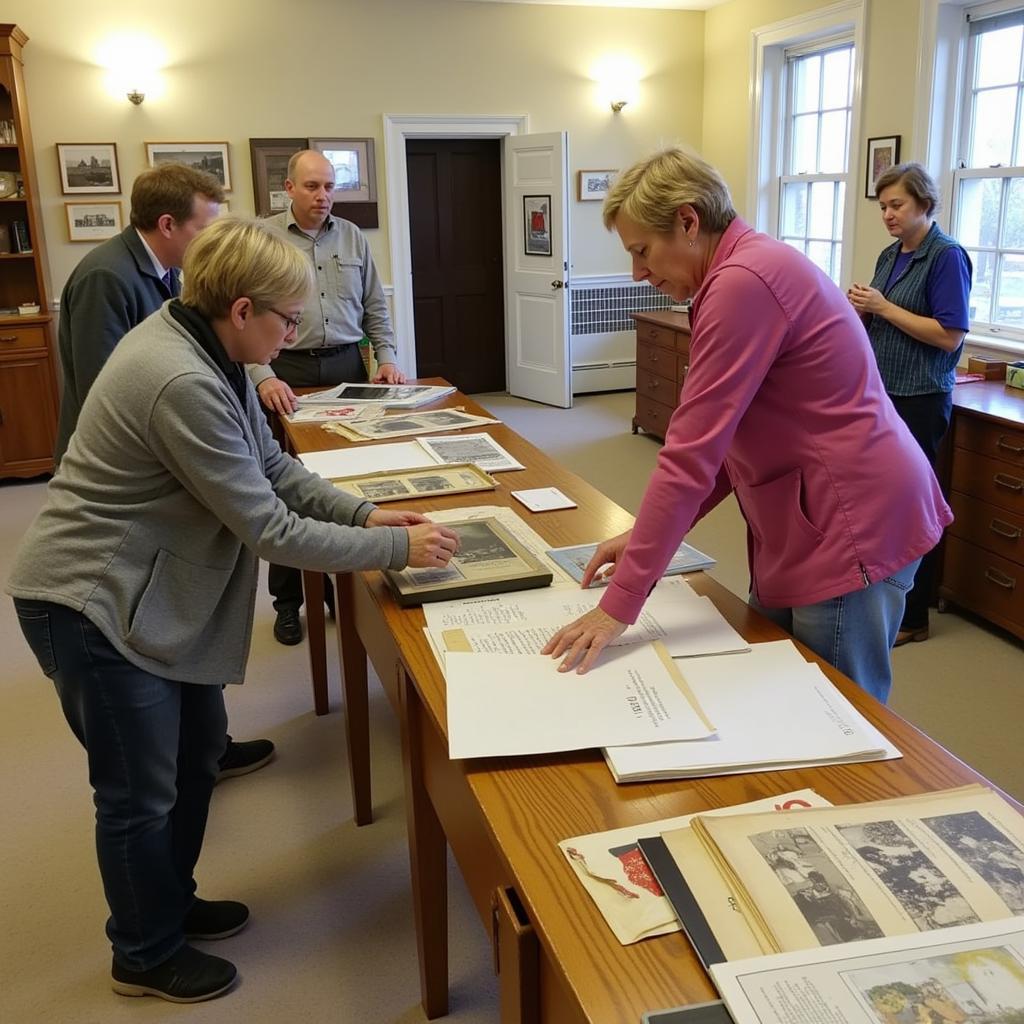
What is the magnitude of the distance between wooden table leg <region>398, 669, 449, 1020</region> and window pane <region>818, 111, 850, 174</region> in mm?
5363

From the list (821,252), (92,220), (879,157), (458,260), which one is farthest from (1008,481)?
(92,220)

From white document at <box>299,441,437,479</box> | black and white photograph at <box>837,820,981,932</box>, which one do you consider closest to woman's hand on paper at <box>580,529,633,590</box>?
black and white photograph at <box>837,820,981,932</box>

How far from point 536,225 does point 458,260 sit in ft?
2.51

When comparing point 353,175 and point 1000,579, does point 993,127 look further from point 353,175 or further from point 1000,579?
point 353,175

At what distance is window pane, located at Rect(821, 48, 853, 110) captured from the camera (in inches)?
227

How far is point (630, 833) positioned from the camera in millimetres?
1008

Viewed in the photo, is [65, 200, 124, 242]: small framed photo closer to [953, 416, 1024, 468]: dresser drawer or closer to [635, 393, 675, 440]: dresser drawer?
[635, 393, 675, 440]: dresser drawer

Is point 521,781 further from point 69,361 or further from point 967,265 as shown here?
point 967,265

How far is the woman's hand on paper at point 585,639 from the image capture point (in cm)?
132

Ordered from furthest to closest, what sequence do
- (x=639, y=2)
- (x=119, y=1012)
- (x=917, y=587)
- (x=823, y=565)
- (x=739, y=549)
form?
1. (x=639, y=2)
2. (x=739, y=549)
3. (x=917, y=587)
4. (x=119, y=1012)
5. (x=823, y=565)

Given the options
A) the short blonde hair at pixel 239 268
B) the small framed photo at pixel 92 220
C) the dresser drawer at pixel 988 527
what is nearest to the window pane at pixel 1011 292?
the dresser drawer at pixel 988 527

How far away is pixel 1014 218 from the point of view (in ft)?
15.1

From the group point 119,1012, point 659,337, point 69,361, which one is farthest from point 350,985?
point 659,337

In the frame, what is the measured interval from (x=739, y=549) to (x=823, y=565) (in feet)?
9.57
